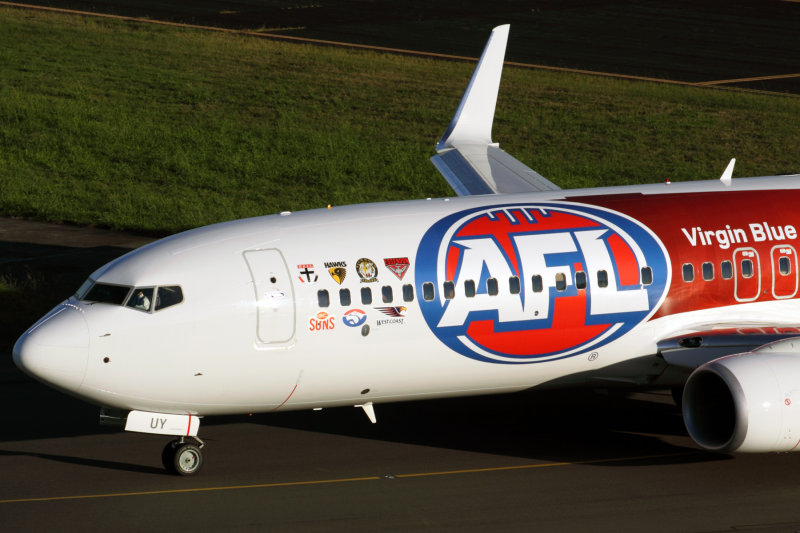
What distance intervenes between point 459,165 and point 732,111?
25.4 m

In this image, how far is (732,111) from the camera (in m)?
50.9

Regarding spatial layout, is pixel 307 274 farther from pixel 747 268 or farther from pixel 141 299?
pixel 747 268

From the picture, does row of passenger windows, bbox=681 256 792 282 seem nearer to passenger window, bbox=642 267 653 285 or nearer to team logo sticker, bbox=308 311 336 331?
passenger window, bbox=642 267 653 285

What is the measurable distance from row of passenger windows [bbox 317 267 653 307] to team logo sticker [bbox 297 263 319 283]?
0.75 feet

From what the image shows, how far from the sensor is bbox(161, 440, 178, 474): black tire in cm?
2072

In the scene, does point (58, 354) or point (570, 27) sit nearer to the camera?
point (58, 354)

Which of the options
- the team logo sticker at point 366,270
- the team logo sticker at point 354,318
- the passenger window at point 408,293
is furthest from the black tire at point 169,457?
the passenger window at point 408,293

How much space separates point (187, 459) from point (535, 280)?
20.2 feet

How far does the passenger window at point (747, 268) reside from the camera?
22000 mm

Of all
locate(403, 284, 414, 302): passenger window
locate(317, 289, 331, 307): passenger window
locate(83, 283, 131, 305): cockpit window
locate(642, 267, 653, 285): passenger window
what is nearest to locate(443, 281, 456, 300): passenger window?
locate(403, 284, 414, 302): passenger window

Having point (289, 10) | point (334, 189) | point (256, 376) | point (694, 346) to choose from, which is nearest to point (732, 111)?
point (334, 189)

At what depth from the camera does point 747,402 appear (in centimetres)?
1944

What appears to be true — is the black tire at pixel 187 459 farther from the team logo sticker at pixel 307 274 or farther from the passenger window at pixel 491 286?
the passenger window at pixel 491 286

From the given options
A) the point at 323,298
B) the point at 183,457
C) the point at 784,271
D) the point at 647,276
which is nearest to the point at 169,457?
the point at 183,457
